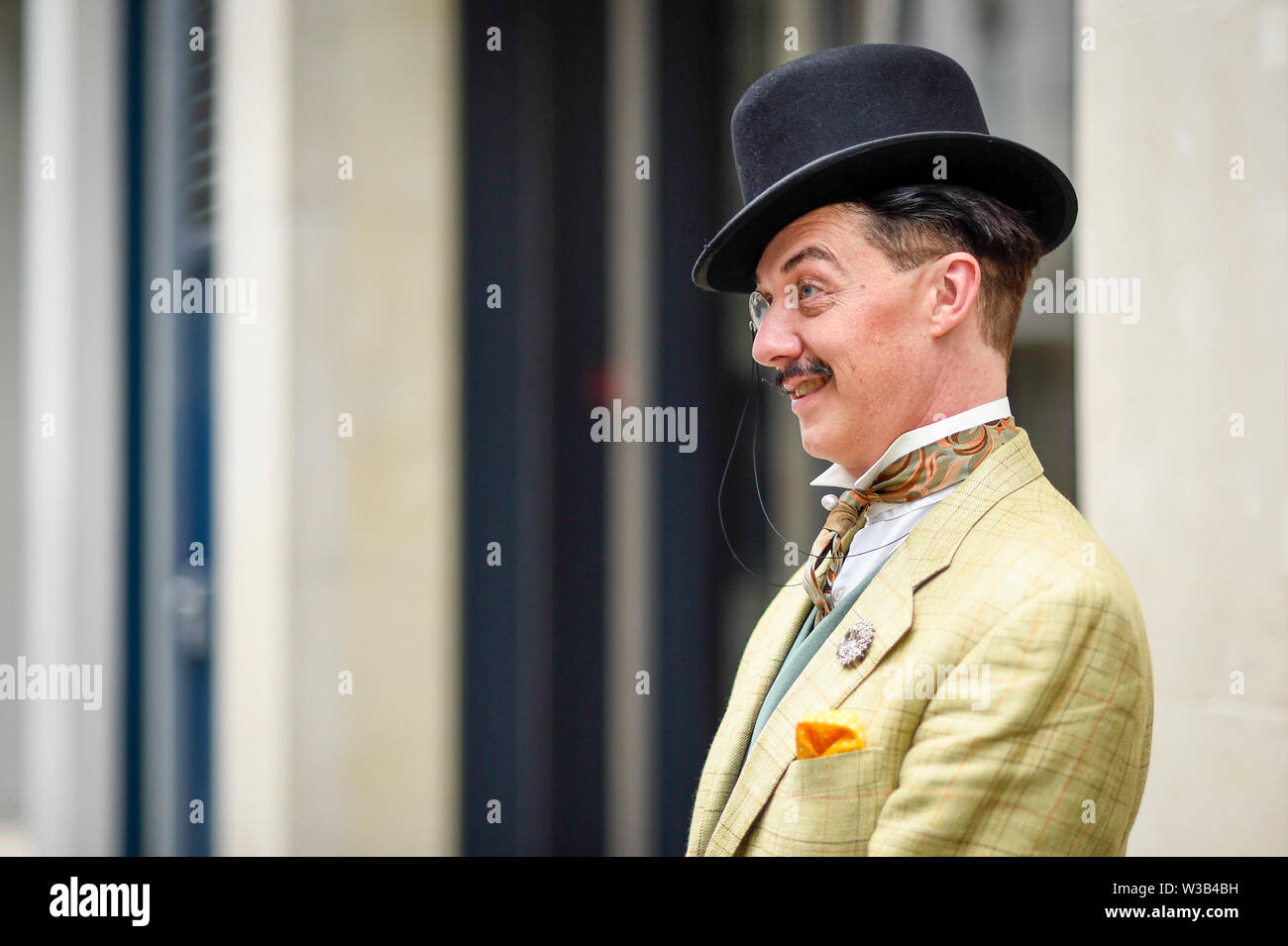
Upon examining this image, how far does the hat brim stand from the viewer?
60.3 inches

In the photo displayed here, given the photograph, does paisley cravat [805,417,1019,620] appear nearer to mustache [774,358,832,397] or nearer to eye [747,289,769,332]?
mustache [774,358,832,397]

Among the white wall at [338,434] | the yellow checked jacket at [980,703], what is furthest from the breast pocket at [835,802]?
the white wall at [338,434]

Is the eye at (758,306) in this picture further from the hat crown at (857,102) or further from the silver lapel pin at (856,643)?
the silver lapel pin at (856,643)

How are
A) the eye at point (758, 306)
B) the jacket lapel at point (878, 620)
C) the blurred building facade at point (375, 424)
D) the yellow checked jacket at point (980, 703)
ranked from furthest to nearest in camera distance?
the blurred building facade at point (375, 424), the eye at point (758, 306), the jacket lapel at point (878, 620), the yellow checked jacket at point (980, 703)

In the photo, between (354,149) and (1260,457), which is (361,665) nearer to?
(354,149)

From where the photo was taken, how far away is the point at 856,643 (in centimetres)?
147

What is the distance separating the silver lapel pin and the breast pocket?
134mm

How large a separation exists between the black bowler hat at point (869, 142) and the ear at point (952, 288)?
0.14 m

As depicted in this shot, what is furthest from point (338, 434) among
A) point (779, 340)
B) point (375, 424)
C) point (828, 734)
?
point (828, 734)

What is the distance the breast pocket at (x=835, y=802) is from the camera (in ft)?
4.54

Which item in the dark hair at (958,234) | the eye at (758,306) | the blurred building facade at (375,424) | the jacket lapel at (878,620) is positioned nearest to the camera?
the jacket lapel at (878,620)

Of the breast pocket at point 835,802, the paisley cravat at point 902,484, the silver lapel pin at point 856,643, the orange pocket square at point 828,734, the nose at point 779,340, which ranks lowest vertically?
the breast pocket at point 835,802

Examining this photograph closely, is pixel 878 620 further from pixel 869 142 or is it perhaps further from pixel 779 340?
pixel 869 142
